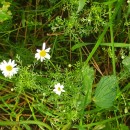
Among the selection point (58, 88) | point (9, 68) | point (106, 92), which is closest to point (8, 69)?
point (9, 68)

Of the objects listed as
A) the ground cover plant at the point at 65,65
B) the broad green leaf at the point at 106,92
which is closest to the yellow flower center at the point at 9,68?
the ground cover plant at the point at 65,65

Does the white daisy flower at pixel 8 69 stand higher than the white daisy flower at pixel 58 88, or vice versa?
the white daisy flower at pixel 8 69

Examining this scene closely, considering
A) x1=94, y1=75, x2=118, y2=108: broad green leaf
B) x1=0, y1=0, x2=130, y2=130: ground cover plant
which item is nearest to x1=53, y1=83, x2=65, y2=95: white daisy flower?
x1=0, y1=0, x2=130, y2=130: ground cover plant

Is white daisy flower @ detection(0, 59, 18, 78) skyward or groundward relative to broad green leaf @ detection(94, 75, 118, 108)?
skyward

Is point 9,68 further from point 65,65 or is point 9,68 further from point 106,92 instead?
point 106,92

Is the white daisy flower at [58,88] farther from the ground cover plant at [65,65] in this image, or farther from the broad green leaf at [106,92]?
the broad green leaf at [106,92]

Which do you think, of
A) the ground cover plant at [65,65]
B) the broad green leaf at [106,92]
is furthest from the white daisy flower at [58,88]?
the broad green leaf at [106,92]

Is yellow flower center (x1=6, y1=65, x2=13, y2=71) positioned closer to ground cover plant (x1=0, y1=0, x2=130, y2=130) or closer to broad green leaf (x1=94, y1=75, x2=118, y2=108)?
ground cover plant (x1=0, y1=0, x2=130, y2=130)
